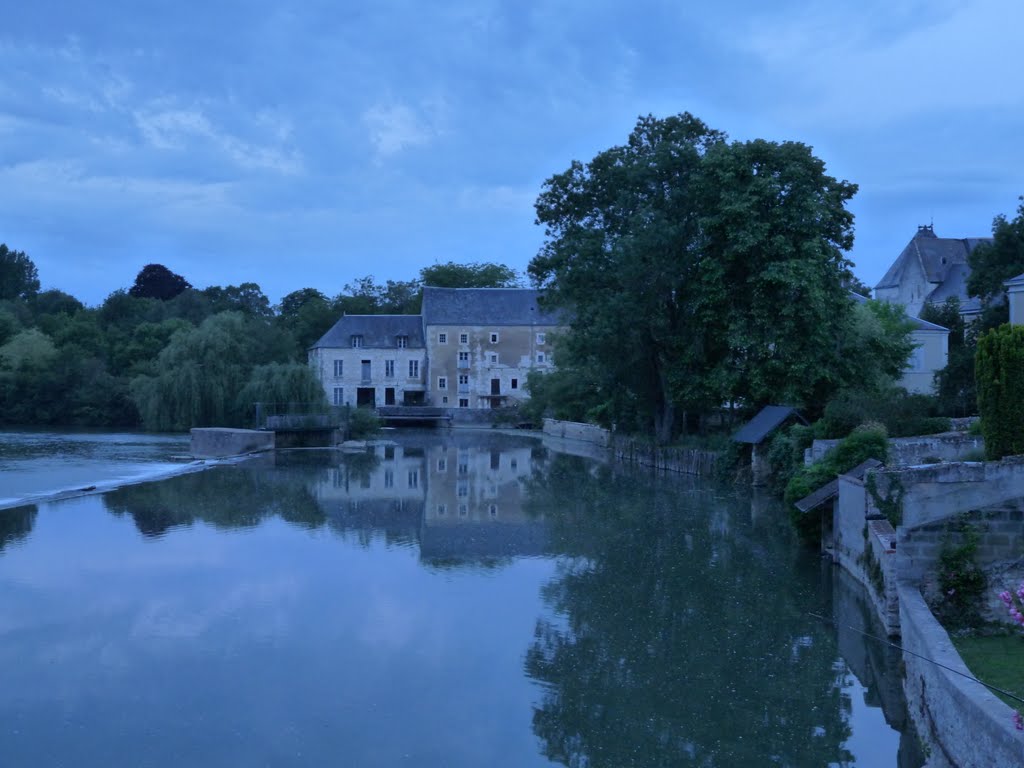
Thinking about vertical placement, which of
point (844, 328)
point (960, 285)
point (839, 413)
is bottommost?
point (839, 413)

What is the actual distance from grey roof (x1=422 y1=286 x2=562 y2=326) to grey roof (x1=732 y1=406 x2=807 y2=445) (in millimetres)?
40531

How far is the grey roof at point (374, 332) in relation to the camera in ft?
234

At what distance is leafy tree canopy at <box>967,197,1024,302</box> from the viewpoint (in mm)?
31516

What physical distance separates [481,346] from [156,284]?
122 ft

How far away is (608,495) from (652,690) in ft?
57.3

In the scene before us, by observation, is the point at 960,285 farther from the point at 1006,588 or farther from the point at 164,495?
the point at 1006,588

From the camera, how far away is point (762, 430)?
95.4 ft

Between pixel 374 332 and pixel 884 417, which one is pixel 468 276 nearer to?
pixel 374 332

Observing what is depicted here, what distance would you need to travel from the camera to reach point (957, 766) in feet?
24.5

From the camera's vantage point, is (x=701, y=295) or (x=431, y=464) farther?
(x=431, y=464)

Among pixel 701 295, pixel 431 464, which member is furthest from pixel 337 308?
pixel 701 295

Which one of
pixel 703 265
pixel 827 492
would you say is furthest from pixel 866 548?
pixel 703 265

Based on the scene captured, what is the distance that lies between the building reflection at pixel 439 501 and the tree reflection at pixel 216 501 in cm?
68

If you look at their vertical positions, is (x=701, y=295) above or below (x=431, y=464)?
above
